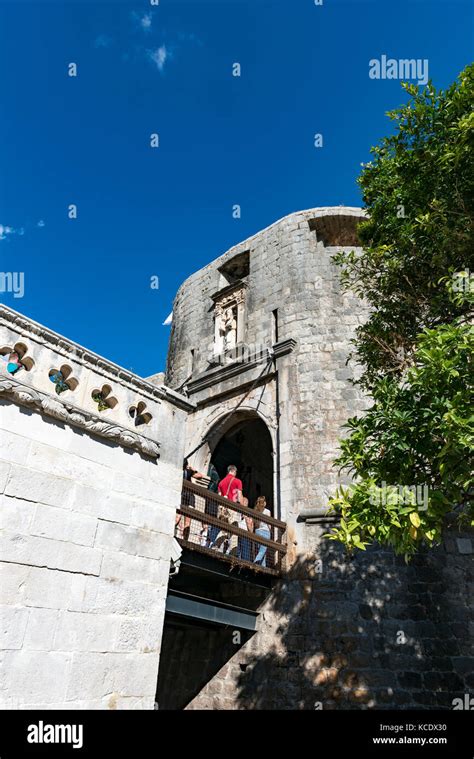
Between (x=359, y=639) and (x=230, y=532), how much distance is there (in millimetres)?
2713

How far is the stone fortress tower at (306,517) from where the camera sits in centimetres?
815

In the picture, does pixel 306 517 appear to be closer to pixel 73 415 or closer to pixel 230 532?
→ pixel 230 532

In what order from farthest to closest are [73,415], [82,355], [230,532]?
[230,532], [82,355], [73,415]

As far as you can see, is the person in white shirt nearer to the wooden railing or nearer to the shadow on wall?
the wooden railing

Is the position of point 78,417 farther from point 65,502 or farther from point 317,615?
point 317,615

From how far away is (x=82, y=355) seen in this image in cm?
473

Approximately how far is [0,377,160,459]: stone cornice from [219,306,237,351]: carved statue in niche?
8964mm

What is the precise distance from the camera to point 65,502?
164 inches

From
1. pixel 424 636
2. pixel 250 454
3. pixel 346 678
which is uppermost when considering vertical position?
pixel 250 454

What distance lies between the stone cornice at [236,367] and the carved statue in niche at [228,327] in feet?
2.79

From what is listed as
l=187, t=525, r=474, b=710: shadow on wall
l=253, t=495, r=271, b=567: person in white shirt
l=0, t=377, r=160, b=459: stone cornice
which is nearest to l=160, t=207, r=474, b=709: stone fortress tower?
l=187, t=525, r=474, b=710: shadow on wall

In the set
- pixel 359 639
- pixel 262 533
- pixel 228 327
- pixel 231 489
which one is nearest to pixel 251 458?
pixel 228 327
